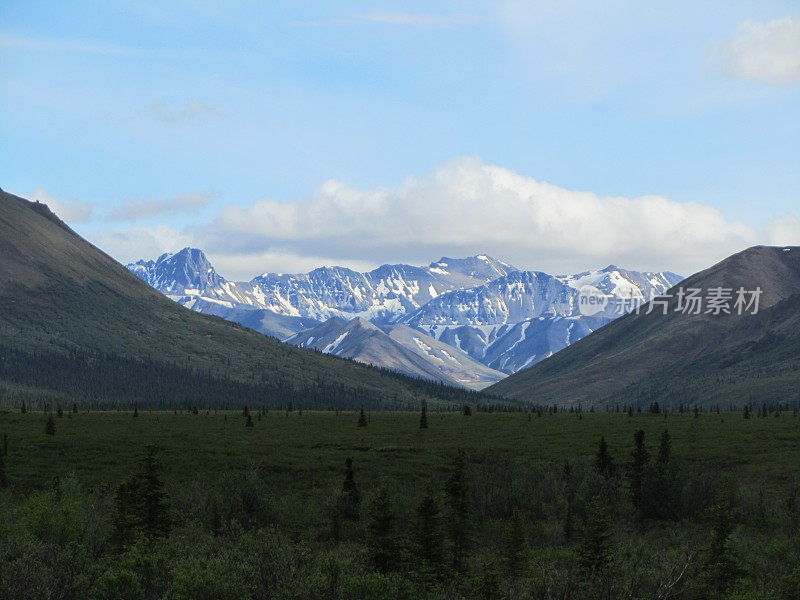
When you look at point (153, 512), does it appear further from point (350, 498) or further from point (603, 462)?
point (603, 462)

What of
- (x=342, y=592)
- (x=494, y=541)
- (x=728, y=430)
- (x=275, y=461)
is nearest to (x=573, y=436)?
(x=728, y=430)

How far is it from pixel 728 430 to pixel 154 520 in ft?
276

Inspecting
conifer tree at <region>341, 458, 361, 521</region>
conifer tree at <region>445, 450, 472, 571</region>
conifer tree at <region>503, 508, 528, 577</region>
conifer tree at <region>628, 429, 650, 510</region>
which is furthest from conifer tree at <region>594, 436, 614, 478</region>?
conifer tree at <region>503, 508, 528, 577</region>

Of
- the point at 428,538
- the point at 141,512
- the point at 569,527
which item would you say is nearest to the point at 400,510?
the point at 569,527

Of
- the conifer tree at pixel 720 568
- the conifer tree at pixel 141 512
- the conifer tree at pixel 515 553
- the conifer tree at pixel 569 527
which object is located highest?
the conifer tree at pixel 141 512

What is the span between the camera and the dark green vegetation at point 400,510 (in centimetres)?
3341

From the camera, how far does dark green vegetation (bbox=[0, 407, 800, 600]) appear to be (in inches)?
1315

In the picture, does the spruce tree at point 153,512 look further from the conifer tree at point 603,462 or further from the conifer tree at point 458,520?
the conifer tree at point 603,462

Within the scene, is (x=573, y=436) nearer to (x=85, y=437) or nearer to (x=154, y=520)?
(x=85, y=437)

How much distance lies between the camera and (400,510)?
6350 centimetres

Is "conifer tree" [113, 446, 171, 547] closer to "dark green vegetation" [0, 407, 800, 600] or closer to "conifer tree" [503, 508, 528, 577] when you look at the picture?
"dark green vegetation" [0, 407, 800, 600]

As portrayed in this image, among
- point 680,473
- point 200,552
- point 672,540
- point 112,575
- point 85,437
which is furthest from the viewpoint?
point 85,437

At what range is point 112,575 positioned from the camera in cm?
2961

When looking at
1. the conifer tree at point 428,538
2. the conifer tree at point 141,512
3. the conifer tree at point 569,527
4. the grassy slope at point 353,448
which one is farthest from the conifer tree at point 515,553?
the grassy slope at point 353,448
